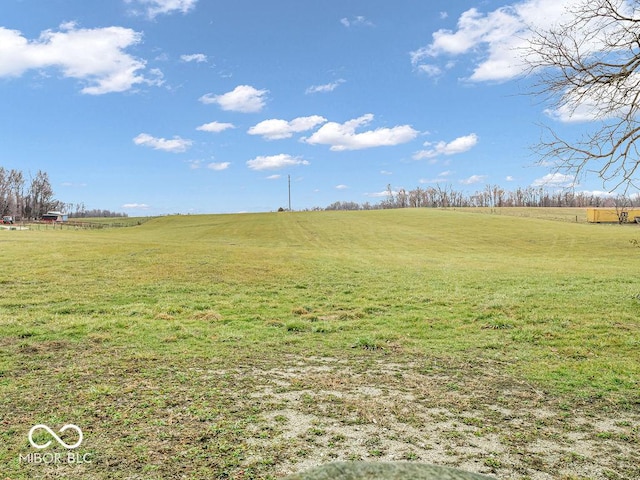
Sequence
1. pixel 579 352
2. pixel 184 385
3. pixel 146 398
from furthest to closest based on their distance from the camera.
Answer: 1. pixel 579 352
2. pixel 184 385
3. pixel 146 398

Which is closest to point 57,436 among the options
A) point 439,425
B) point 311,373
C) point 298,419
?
point 298,419

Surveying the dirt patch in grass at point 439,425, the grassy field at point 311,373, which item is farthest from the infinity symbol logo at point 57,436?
the dirt patch in grass at point 439,425

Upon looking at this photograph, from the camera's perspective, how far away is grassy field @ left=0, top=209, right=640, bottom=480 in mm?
4691

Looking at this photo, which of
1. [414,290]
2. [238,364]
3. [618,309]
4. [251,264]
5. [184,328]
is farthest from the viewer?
[251,264]

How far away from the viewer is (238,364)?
26.5 feet

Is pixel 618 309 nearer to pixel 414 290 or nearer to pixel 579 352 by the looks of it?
pixel 579 352

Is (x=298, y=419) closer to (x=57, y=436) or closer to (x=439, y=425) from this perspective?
(x=439, y=425)

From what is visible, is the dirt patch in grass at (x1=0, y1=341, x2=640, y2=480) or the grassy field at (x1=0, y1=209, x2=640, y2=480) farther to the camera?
the grassy field at (x1=0, y1=209, x2=640, y2=480)

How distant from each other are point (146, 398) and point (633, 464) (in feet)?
20.6

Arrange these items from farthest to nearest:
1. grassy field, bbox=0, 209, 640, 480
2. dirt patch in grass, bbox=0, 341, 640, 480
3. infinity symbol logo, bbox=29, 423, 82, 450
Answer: infinity symbol logo, bbox=29, 423, 82, 450
grassy field, bbox=0, 209, 640, 480
dirt patch in grass, bbox=0, 341, 640, 480

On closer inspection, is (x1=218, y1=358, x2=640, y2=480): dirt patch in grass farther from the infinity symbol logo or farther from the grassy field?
the infinity symbol logo

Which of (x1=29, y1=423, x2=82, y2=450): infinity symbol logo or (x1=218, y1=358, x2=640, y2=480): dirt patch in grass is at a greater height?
(x1=29, y1=423, x2=82, y2=450): infinity symbol logo

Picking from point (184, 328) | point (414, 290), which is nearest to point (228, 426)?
point (184, 328)

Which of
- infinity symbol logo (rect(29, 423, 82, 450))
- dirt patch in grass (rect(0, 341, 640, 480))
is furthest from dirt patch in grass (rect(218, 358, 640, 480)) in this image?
infinity symbol logo (rect(29, 423, 82, 450))
